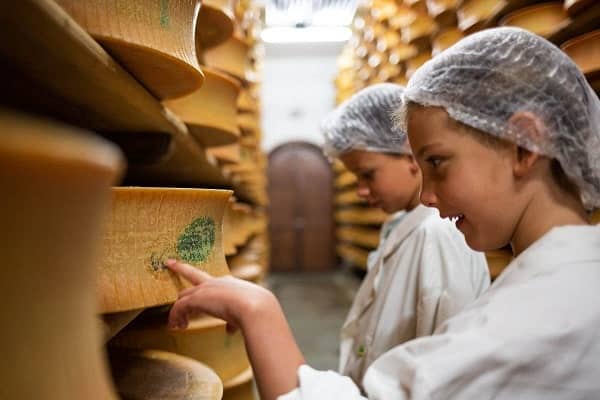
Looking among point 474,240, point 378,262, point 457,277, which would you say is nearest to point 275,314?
point 474,240

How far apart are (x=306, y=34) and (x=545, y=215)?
308 inches

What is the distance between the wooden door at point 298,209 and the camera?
336 inches

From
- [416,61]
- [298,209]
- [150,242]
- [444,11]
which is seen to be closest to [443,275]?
[150,242]

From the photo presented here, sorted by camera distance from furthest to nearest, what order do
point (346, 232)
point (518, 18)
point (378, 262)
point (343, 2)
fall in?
point (346, 232) < point (343, 2) < point (518, 18) < point (378, 262)


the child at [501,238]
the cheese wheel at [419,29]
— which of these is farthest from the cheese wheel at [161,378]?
the cheese wheel at [419,29]

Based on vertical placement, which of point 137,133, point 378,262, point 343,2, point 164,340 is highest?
point 343,2

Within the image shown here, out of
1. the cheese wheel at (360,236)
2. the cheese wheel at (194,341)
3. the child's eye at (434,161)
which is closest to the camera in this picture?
the child's eye at (434,161)

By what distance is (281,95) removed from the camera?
342 inches

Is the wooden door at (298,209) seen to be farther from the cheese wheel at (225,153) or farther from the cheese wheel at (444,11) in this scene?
the cheese wheel at (225,153)

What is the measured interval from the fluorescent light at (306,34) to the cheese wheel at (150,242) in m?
7.51

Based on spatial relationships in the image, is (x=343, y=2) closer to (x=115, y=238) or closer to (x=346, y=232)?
(x=346, y=232)

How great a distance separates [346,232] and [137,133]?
6569 mm

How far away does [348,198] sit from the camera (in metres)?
7.20

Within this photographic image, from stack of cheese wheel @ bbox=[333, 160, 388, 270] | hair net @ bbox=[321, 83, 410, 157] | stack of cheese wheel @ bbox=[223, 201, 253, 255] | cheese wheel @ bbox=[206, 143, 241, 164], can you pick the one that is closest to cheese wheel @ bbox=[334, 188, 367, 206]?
stack of cheese wheel @ bbox=[333, 160, 388, 270]
